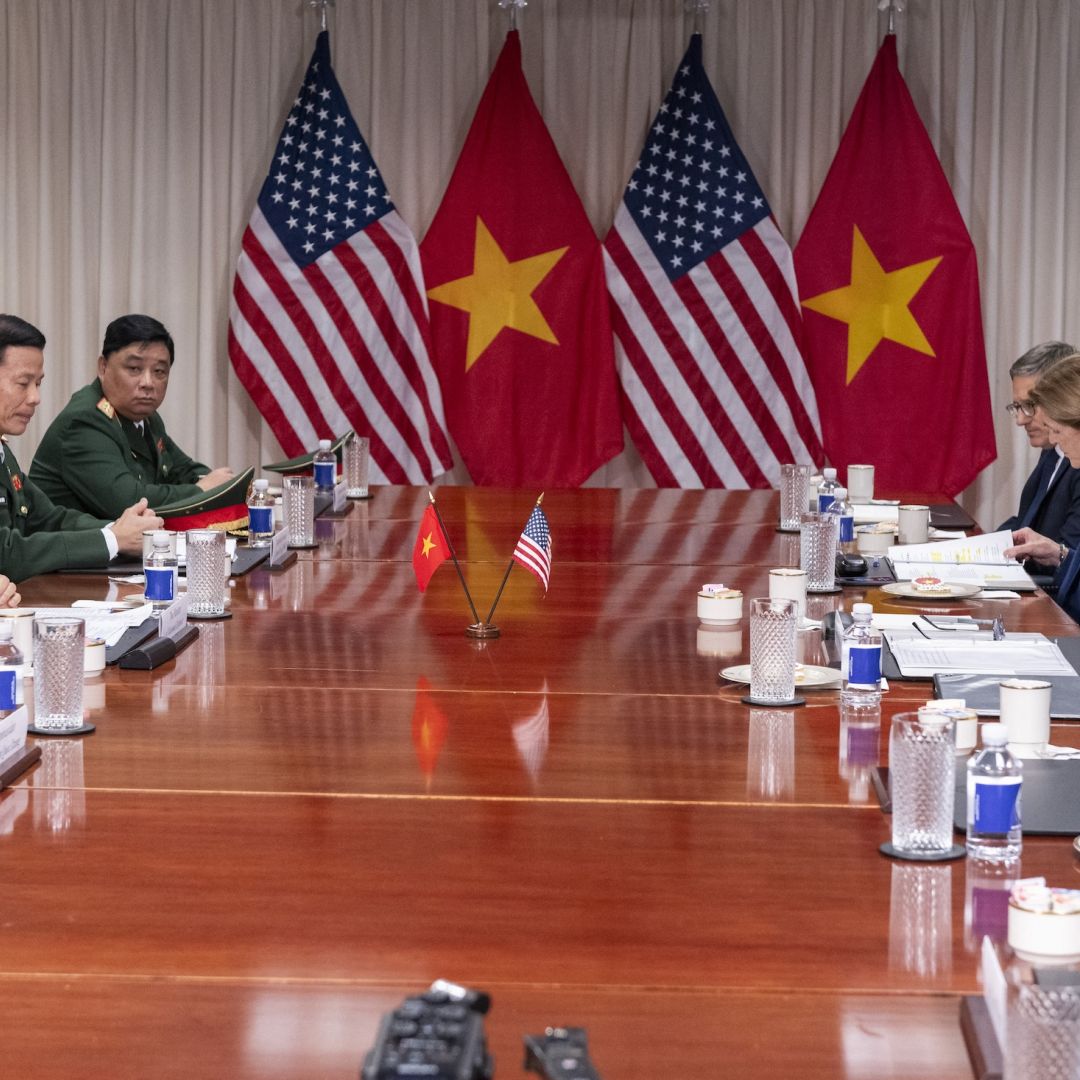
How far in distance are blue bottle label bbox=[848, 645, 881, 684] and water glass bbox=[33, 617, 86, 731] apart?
1153 millimetres

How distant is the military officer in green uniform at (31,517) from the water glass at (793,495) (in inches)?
71.2

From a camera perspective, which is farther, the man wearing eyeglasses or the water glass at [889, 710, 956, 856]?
the man wearing eyeglasses

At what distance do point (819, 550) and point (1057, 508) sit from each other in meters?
1.53

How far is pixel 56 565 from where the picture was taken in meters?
3.95

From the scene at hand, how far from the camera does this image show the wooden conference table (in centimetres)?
142

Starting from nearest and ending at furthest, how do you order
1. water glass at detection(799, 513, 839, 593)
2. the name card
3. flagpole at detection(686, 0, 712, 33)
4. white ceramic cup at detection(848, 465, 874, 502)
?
the name card, water glass at detection(799, 513, 839, 593), white ceramic cup at detection(848, 465, 874, 502), flagpole at detection(686, 0, 712, 33)

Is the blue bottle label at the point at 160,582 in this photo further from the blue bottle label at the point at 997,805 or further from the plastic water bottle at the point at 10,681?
the blue bottle label at the point at 997,805

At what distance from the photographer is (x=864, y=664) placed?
8.80ft

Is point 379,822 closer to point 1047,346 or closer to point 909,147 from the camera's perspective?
point 1047,346

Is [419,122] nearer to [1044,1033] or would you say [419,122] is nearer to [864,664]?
[864,664]

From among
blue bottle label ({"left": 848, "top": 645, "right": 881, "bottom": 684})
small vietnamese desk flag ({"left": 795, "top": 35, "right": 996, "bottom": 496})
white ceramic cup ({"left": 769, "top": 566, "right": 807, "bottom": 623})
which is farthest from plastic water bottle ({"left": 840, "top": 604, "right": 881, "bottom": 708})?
small vietnamese desk flag ({"left": 795, "top": 35, "right": 996, "bottom": 496})

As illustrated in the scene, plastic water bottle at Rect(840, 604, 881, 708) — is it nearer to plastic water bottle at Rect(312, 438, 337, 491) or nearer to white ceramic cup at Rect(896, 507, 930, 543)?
white ceramic cup at Rect(896, 507, 930, 543)

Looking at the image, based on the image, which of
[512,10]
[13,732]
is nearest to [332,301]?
[512,10]

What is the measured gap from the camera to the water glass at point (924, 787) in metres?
1.89
